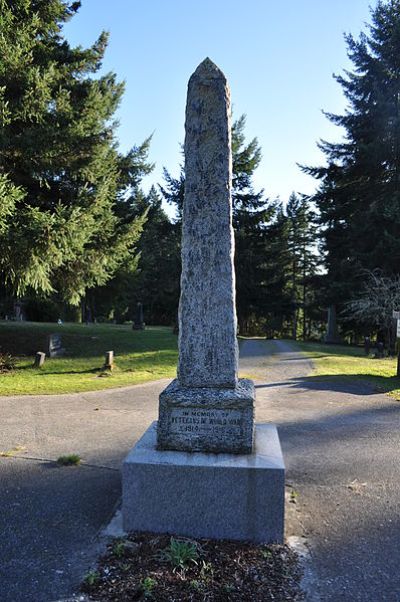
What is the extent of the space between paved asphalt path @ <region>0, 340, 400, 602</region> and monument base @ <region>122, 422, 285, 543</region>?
14.9 inches

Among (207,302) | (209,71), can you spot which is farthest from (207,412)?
(209,71)

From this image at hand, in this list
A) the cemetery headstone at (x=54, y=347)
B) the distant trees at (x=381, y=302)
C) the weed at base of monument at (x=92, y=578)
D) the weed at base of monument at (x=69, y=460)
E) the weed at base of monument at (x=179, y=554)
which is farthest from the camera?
the distant trees at (x=381, y=302)

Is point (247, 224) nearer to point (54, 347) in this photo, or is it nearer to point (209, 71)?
point (54, 347)

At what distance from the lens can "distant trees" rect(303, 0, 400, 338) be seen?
28.2 m

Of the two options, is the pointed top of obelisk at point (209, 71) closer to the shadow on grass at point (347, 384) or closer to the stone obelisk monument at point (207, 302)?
the stone obelisk monument at point (207, 302)

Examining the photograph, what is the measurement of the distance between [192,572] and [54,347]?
47.1ft

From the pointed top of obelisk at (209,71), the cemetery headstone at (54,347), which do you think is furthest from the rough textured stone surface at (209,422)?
the cemetery headstone at (54,347)

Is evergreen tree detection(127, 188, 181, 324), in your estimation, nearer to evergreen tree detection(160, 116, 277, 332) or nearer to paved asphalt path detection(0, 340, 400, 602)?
evergreen tree detection(160, 116, 277, 332)

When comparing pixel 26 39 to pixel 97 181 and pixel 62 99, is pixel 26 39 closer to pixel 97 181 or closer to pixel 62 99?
pixel 62 99

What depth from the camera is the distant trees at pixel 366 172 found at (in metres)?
28.2

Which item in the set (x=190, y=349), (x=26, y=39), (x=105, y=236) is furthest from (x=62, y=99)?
(x=190, y=349)

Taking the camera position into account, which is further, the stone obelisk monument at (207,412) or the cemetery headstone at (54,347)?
the cemetery headstone at (54,347)

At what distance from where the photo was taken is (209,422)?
3.70 meters

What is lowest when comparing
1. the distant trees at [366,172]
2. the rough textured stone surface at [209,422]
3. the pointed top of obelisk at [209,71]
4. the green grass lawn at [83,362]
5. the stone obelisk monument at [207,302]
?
the green grass lawn at [83,362]
